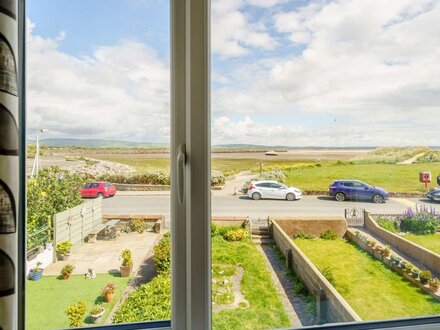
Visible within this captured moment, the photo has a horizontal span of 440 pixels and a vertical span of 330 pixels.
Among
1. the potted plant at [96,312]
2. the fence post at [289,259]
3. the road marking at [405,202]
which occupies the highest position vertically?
the road marking at [405,202]

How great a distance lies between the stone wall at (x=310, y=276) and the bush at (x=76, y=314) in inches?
26.1

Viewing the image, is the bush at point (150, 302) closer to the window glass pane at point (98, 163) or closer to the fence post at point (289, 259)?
the window glass pane at point (98, 163)

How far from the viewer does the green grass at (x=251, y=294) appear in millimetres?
1027

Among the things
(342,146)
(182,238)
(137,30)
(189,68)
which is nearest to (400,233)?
(342,146)

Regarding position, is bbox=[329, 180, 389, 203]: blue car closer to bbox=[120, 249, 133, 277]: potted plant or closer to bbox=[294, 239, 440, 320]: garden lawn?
bbox=[294, 239, 440, 320]: garden lawn

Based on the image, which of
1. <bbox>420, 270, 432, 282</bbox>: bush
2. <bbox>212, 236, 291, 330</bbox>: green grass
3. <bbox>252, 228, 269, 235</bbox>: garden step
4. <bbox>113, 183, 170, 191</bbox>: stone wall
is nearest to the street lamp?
<bbox>113, 183, 170, 191</bbox>: stone wall

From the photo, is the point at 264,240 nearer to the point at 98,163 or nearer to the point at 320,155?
the point at 320,155

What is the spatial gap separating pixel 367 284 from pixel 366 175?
1.31ft

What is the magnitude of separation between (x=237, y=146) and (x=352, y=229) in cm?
52

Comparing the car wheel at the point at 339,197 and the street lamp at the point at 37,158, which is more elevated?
the street lamp at the point at 37,158

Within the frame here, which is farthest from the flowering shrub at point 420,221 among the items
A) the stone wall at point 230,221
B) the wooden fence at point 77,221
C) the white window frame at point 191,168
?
the wooden fence at point 77,221

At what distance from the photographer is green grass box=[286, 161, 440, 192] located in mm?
1059

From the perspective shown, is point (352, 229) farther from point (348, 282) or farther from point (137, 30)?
point (137, 30)

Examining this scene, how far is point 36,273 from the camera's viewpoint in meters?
0.94
